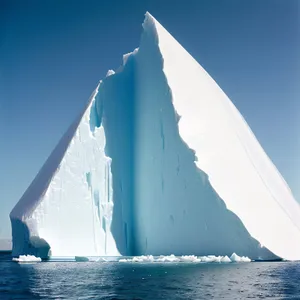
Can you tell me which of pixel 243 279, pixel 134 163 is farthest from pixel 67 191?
pixel 243 279

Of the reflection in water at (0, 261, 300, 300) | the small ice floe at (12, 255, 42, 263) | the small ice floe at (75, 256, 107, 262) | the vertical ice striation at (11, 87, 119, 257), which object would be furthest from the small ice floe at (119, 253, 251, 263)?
the small ice floe at (12, 255, 42, 263)

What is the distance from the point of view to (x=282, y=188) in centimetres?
3756

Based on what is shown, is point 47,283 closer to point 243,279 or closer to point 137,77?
point 243,279

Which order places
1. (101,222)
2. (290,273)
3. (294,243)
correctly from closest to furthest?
(290,273) → (294,243) → (101,222)

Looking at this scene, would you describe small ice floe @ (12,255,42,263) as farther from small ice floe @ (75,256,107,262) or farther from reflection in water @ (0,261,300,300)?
reflection in water @ (0,261,300,300)

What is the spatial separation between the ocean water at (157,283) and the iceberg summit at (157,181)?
505 centimetres

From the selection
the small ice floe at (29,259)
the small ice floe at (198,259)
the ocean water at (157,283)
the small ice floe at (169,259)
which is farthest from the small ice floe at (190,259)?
the small ice floe at (29,259)

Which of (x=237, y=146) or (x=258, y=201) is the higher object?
(x=237, y=146)

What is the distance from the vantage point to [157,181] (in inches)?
1305

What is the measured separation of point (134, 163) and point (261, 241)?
12.0m

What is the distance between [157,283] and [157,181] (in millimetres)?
15087

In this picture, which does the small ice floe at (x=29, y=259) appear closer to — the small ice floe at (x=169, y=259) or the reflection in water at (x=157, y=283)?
the reflection in water at (x=157, y=283)

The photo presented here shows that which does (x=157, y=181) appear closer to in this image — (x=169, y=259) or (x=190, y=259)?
(x=169, y=259)

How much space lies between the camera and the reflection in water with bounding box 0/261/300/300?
15602 mm
